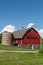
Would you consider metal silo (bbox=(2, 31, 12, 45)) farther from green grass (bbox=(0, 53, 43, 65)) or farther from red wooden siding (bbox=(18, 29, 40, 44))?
green grass (bbox=(0, 53, 43, 65))

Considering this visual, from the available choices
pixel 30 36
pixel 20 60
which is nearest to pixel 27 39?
pixel 30 36

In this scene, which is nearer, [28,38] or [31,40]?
[28,38]

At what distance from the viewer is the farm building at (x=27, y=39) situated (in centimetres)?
6744

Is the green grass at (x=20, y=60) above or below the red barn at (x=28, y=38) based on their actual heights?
below

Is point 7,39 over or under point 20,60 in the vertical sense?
over

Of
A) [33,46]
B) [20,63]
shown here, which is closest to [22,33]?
[33,46]

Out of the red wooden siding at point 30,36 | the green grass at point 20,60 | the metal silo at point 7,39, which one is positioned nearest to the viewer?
the green grass at point 20,60

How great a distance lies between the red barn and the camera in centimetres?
6744

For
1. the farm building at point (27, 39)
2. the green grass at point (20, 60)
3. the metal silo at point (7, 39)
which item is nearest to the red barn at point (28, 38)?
the farm building at point (27, 39)

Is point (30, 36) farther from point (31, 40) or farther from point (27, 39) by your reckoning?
point (27, 39)

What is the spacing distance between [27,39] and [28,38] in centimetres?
74

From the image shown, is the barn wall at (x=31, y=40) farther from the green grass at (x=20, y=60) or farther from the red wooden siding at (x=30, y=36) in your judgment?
the green grass at (x=20, y=60)

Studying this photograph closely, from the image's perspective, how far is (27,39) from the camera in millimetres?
68500

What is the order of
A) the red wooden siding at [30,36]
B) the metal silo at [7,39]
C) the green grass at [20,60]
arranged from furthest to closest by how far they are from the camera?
the red wooden siding at [30,36] → the metal silo at [7,39] → the green grass at [20,60]
